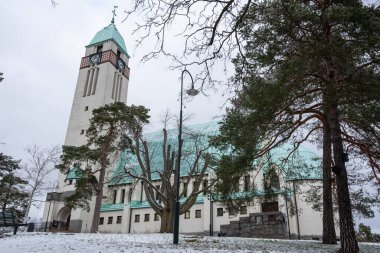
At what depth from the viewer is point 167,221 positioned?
22.4 meters

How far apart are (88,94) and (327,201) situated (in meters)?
41.3

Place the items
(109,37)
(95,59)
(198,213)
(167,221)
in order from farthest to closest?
(109,37), (95,59), (198,213), (167,221)

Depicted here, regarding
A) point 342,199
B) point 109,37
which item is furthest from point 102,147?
point 109,37

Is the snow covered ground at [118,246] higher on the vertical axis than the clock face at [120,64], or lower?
lower

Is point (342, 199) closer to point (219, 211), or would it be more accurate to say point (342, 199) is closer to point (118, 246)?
point (118, 246)

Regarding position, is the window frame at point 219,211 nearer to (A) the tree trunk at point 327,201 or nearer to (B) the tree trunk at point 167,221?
(B) the tree trunk at point 167,221

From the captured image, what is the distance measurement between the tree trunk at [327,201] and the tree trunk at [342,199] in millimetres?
3415

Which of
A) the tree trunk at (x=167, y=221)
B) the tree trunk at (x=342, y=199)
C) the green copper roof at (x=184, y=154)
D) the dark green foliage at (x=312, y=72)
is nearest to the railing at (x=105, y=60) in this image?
the green copper roof at (x=184, y=154)

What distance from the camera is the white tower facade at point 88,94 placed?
40.9 metres

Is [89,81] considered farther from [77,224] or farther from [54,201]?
[77,224]

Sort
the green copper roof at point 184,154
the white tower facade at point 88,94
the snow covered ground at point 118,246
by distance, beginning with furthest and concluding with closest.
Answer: the white tower facade at point 88,94 → the green copper roof at point 184,154 → the snow covered ground at point 118,246

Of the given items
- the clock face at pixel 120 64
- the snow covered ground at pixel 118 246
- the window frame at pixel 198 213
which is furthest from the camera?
the clock face at pixel 120 64

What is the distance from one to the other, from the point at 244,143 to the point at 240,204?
4.29 meters

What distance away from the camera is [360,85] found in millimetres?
10344
